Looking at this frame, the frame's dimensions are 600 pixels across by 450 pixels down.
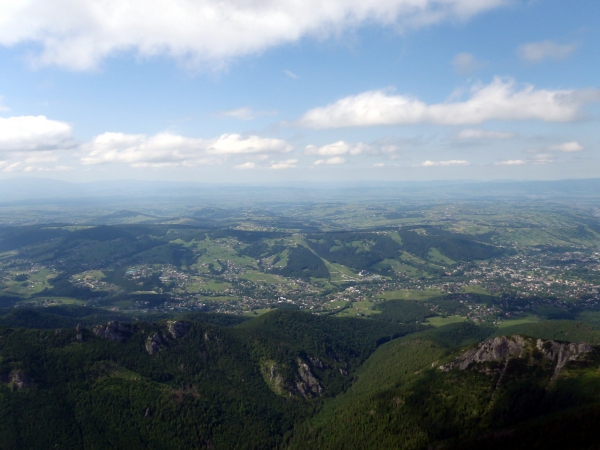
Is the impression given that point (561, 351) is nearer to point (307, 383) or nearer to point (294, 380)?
point (307, 383)

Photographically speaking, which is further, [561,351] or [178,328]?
[178,328]

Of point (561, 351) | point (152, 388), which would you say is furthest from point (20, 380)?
point (561, 351)

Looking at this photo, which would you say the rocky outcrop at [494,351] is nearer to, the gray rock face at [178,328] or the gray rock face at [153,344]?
the gray rock face at [178,328]

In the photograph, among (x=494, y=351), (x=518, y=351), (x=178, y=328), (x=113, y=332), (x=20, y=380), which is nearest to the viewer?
(x=518, y=351)

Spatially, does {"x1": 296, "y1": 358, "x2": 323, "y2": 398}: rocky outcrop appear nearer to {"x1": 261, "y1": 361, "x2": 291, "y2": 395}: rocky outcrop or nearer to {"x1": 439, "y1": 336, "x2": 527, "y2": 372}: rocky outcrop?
{"x1": 261, "y1": 361, "x2": 291, "y2": 395}: rocky outcrop

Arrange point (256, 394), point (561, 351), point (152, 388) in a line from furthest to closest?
point (256, 394) < point (152, 388) < point (561, 351)

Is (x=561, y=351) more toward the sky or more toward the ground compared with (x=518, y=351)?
more toward the sky

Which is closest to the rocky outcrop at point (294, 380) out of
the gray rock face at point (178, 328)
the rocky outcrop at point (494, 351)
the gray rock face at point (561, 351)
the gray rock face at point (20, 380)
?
the gray rock face at point (178, 328)

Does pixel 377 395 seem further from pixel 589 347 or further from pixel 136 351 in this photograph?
pixel 136 351
